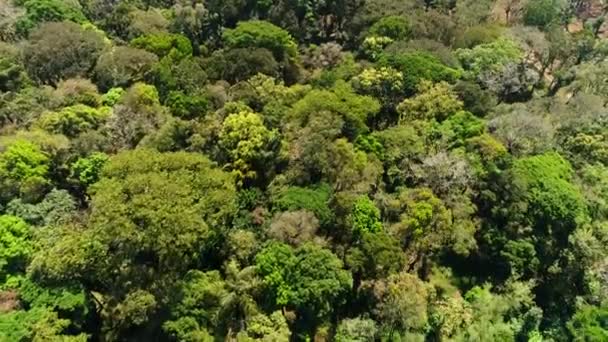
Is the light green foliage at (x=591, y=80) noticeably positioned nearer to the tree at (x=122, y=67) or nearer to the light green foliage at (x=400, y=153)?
the light green foliage at (x=400, y=153)

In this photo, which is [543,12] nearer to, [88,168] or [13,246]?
[88,168]

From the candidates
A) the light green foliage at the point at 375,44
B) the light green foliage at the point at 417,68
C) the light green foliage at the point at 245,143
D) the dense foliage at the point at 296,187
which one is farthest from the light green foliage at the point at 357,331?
the light green foliage at the point at 375,44

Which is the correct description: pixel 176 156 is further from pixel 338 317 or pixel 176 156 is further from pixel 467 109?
pixel 467 109

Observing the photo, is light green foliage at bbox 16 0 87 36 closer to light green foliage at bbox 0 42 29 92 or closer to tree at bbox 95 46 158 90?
light green foliage at bbox 0 42 29 92

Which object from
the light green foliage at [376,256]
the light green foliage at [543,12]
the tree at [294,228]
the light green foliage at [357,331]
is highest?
the light green foliage at [543,12]

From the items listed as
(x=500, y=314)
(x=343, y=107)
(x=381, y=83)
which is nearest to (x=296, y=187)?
(x=343, y=107)

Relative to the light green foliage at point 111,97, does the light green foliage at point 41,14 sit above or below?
above
